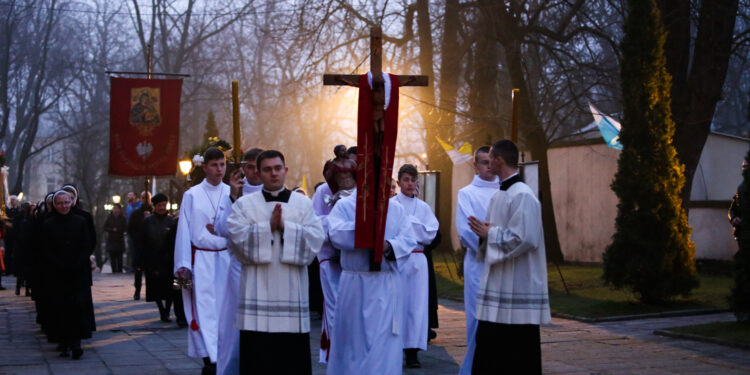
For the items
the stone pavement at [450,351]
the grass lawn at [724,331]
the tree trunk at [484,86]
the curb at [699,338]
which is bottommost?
the stone pavement at [450,351]

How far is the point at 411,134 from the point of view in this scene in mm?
50094

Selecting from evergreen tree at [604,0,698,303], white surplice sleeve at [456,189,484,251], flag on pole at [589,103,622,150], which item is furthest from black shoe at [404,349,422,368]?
flag on pole at [589,103,622,150]

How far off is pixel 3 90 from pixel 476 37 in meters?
27.3

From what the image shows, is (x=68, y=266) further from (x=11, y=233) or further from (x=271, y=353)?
(x=11, y=233)

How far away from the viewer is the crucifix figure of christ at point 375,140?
6848 mm

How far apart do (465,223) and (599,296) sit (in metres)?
6.78

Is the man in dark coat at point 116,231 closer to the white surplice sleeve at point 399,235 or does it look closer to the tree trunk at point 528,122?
the tree trunk at point 528,122

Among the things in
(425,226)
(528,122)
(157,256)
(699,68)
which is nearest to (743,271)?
(425,226)

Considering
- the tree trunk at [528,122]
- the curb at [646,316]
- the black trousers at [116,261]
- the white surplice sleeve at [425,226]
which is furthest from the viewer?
the black trousers at [116,261]

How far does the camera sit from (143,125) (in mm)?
22750

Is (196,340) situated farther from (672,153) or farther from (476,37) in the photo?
(476,37)

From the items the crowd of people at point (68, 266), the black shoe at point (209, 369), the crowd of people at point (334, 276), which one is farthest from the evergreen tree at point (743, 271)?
the crowd of people at point (68, 266)

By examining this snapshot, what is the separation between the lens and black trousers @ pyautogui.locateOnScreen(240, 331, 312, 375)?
6.39 metres

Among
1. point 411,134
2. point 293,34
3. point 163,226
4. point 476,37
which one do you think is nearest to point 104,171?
point 411,134
